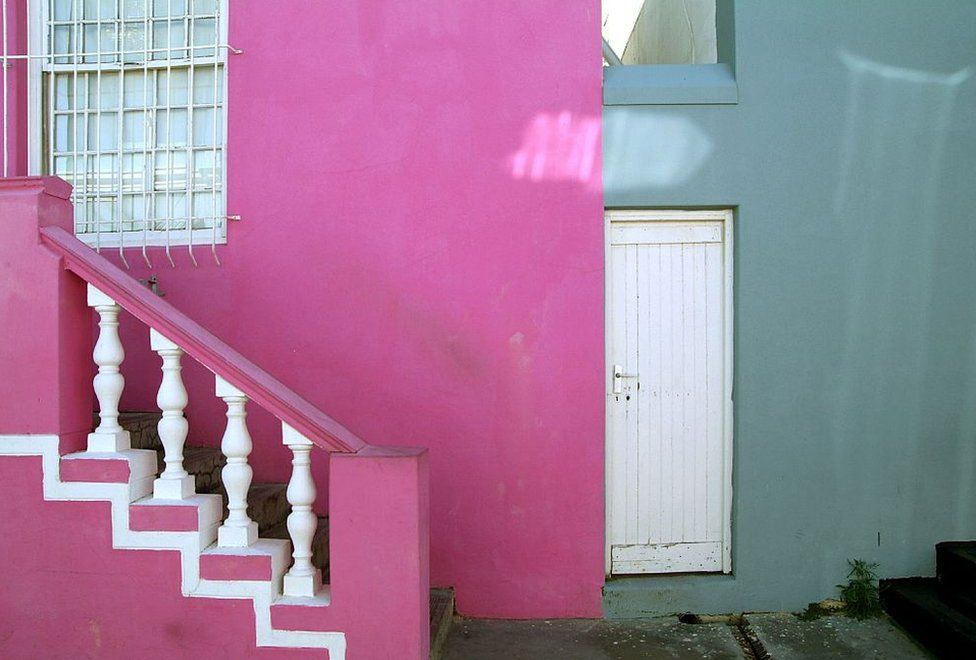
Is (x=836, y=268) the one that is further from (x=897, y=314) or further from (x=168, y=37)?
(x=168, y=37)

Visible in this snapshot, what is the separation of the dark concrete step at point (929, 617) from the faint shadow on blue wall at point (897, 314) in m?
0.17

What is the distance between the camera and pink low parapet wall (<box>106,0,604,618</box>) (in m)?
3.82

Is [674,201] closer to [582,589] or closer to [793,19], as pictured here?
[793,19]

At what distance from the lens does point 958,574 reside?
3.62 meters

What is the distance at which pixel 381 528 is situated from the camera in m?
2.57

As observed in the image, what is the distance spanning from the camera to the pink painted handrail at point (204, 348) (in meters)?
2.60

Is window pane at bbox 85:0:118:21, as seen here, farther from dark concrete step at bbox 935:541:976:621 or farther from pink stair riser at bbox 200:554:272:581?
dark concrete step at bbox 935:541:976:621

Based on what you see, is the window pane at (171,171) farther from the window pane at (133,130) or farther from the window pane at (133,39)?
the window pane at (133,39)

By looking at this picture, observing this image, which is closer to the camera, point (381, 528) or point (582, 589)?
point (381, 528)

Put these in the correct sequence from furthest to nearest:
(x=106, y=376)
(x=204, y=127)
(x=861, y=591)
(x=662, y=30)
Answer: (x=662, y=30), (x=204, y=127), (x=861, y=591), (x=106, y=376)

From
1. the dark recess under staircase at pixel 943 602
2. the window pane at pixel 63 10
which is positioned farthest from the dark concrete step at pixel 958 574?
the window pane at pixel 63 10

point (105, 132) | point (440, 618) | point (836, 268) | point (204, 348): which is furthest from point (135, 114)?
point (836, 268)

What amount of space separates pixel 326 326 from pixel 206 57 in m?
1.81

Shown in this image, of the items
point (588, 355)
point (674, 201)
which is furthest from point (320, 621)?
point (674, 201)
